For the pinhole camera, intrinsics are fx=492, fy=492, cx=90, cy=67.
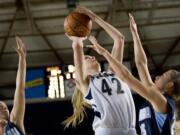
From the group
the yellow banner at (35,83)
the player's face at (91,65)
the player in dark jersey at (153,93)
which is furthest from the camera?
the yellow banner at (35,83)

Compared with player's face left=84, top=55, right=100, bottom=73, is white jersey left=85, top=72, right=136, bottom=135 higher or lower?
lower

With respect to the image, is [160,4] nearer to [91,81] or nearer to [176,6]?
[176,6]

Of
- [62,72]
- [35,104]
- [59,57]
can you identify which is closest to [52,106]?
[35,104]

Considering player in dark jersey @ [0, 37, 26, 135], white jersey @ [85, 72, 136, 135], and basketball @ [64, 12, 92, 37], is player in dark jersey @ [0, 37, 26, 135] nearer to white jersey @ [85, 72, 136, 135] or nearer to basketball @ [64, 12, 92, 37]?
basketball @ [64, 12, 92, 37]

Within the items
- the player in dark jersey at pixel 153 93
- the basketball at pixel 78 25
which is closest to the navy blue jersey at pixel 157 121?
the player in dark jersey at pixel 153 93

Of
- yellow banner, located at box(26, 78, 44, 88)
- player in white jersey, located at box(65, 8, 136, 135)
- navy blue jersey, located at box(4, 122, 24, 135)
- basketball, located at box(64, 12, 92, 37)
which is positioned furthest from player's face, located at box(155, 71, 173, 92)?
yellow banner, located at box(26, 78, 44, 88)

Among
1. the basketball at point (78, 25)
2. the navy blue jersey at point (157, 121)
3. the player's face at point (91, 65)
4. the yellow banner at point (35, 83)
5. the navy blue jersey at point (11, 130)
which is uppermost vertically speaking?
the yellow banner at point (35, 83)

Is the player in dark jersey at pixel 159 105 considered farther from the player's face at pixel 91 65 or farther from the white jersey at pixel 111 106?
the player's face at pixel 91 65

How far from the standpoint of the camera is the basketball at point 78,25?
340 centimetres

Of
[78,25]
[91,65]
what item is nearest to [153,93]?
[91,65]

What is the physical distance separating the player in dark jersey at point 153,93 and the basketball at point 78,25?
348mm

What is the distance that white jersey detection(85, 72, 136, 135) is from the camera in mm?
3072

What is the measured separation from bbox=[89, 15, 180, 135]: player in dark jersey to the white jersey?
4.5 inches

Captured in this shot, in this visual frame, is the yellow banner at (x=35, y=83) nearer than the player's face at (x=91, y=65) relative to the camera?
No
